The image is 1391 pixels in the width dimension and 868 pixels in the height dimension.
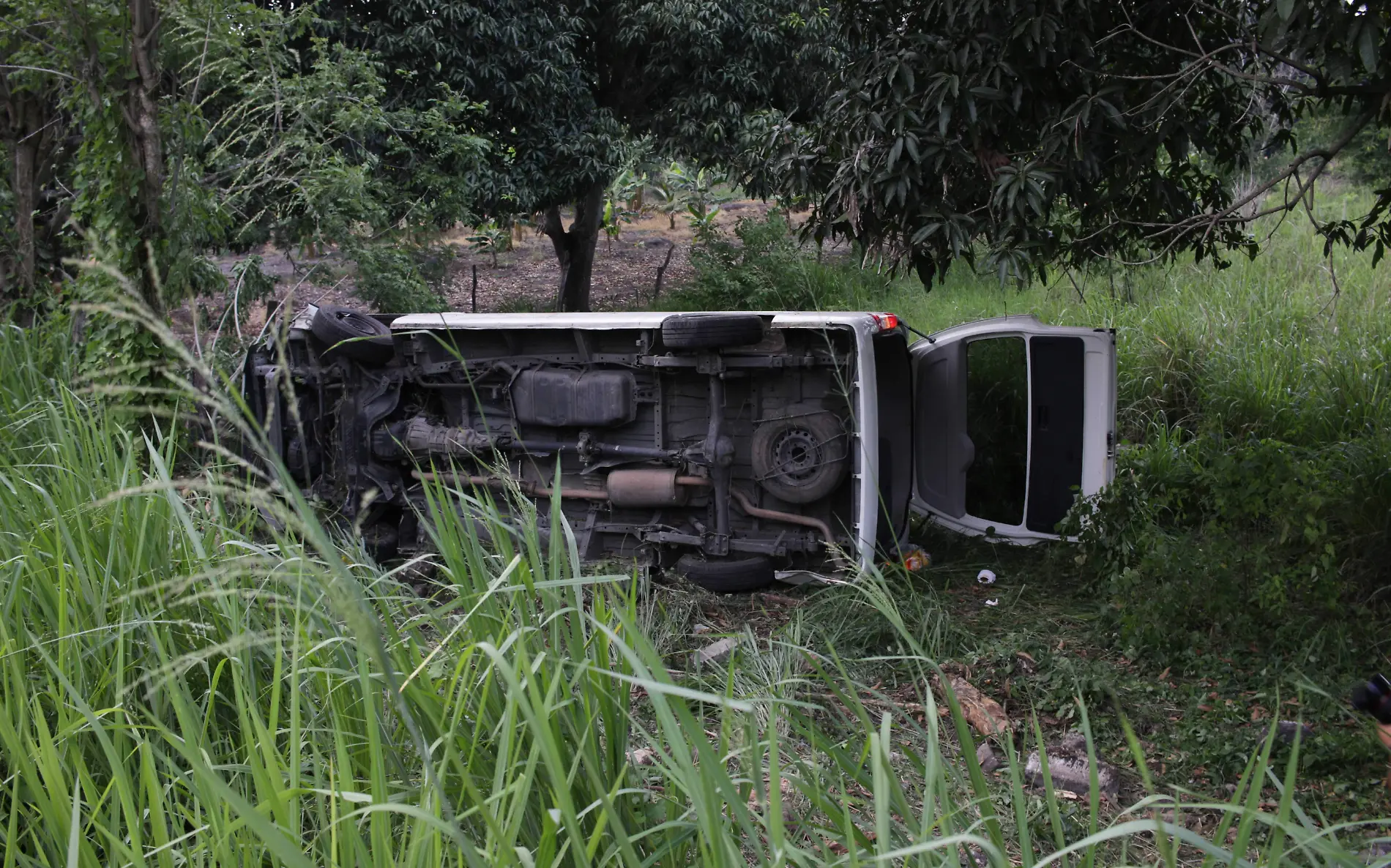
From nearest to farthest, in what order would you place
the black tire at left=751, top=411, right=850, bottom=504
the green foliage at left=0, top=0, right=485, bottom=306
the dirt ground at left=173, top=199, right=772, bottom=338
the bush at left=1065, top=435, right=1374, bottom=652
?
the bush at left=1065, top=435, right=1374, bottom=652, the black tire at left=751, top=411, right=850, bottom=504, the green foliage at left=0, top=0, right=485, bottom=306, the dirt ground at left=173, top=199, right=772, bottom=338

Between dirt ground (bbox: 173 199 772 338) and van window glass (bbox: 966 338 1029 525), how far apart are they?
7144 millimetres

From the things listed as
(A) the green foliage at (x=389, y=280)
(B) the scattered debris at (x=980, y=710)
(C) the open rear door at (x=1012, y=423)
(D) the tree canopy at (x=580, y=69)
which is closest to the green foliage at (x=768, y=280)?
(D) the tree canopy at (x=580, y=69)

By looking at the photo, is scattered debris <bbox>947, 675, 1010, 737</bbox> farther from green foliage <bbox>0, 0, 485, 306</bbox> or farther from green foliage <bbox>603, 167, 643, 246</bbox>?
green foliage <bbox>603, 167, 643, 246</bbox>

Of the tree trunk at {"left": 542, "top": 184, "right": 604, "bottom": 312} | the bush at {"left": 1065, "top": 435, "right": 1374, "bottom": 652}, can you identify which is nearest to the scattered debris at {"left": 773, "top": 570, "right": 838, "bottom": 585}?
the bush at {"left": 1065, "top": 435, "right": 1374, "bottom": 652}

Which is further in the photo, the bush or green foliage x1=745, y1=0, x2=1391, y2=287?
the bush

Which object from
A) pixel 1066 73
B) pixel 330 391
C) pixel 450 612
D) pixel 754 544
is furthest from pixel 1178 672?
pixel 330 391

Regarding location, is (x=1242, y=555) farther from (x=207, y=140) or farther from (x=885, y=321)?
(x=207, y=140)

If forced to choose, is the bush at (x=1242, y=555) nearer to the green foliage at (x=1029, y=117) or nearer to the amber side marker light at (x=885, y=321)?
the green foliage at (x=1029, y=117)

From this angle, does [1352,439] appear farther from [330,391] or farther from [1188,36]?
[330,391]

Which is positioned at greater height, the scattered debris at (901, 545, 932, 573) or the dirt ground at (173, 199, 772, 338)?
the dirt ground at (173, 199, 772, 338)

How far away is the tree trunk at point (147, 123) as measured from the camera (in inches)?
251

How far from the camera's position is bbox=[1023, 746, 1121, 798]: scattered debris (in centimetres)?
421

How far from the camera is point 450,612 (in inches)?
115

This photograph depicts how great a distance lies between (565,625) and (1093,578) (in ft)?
15.8
